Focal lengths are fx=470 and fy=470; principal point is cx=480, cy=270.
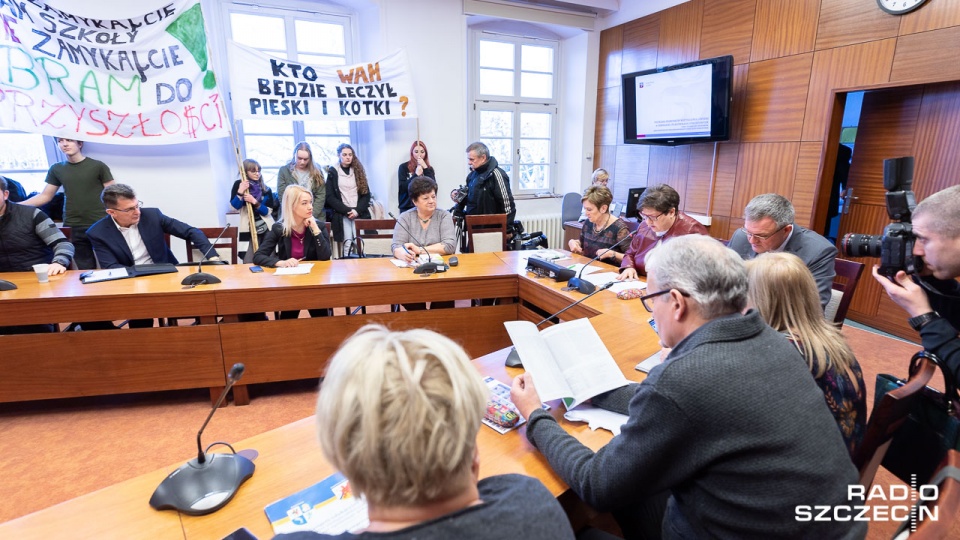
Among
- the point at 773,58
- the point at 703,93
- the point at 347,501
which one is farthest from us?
the point at 703,93

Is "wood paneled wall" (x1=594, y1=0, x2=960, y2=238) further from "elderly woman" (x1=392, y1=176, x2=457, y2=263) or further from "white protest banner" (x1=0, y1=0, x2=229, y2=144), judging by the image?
"white protest banner" (x1=0, y1=0, x2=229, y2=144)

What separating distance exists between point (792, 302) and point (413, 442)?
1060mm

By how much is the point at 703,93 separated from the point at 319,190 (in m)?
3.63

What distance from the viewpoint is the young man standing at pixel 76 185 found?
3.58 m

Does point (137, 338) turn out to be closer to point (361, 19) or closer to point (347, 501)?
point (347, 501)

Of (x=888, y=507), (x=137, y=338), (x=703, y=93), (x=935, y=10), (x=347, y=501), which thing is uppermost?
(x=935, y=10)

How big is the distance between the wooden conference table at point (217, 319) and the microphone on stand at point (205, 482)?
4.88 feet

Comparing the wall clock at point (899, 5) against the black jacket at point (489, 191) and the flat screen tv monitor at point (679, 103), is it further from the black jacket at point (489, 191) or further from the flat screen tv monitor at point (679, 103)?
the black jacket at point (489, 191)

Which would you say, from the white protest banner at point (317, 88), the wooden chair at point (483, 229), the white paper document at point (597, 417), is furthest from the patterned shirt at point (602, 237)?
the white protest banner at point (317, 88)

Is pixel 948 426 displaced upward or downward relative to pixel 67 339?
upward

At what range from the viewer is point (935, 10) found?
2.88 meters

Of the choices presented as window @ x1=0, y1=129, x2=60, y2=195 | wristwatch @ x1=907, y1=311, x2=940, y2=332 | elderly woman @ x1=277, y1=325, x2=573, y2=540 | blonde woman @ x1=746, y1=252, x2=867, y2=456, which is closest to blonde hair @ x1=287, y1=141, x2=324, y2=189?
window @ x1=0, y1=129, x2=60, y2=195

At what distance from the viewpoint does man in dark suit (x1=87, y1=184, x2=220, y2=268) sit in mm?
2672

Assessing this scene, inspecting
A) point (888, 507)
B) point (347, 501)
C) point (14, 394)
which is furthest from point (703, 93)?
point (14, 394)
